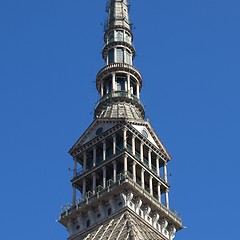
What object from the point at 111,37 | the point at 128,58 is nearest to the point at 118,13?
the point at 111,37

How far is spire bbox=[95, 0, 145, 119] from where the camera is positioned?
98562 millimetres

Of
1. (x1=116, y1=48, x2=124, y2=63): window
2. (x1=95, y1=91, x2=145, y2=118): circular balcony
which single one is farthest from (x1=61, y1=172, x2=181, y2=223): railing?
(x1=116, y1=48, x2=124, y2=63): window

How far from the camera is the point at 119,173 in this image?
88938 millimetres

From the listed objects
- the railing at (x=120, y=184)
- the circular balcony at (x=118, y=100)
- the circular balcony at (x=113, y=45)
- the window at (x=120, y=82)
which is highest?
the circular balcony at (x=113, y=45)

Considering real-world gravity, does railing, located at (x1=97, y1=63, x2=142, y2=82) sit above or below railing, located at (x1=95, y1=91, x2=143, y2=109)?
above

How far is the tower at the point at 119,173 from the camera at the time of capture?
85000 millimetres

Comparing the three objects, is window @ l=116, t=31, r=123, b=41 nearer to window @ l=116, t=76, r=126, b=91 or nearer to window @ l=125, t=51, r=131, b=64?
window @ l=125, t=51, r=131, b=64

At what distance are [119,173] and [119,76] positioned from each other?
18.4 m

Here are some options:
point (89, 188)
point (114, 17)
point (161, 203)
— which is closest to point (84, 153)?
point (89, 188)

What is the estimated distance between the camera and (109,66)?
10300 centimetres

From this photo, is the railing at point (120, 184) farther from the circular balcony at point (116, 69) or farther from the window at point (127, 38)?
the window at point (127, 38)

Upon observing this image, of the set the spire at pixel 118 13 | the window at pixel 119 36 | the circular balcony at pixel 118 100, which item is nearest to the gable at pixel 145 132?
the circular balcony at pixel 118 100

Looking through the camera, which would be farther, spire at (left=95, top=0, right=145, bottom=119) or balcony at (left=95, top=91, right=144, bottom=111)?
balcony at (left=95, top=91, right=144, bottom=111)

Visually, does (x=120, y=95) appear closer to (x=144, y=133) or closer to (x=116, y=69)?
(x=116, y=69)
